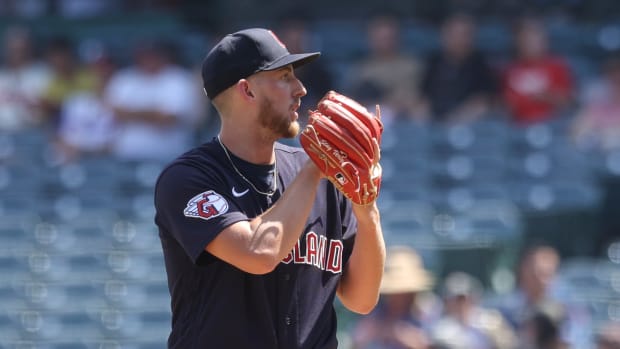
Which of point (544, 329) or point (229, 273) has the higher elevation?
point (229, 273)

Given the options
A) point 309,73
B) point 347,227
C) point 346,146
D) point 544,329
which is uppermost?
point 346,146

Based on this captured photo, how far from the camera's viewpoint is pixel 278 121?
2.96 m

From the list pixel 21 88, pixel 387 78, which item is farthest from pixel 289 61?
pixel 21 88

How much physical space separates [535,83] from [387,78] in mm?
1110

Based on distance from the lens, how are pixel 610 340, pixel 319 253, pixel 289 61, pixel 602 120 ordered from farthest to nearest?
pixel 602 120
pixel 610 340
pixel 319 253
pixel 289 61

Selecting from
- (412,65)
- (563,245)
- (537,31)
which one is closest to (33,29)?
(412,65)

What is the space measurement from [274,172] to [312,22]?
7.80m

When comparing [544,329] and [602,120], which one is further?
[602,120]

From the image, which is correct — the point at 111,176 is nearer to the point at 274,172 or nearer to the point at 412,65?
the point at 412,65

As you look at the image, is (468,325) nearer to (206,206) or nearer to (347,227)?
(347,227)

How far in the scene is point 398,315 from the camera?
561 cm

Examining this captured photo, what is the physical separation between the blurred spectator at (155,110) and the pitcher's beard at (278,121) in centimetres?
613

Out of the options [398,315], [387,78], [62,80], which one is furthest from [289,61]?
[62,80]

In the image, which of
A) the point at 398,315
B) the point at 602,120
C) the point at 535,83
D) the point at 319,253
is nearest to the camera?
the point at 319,253
